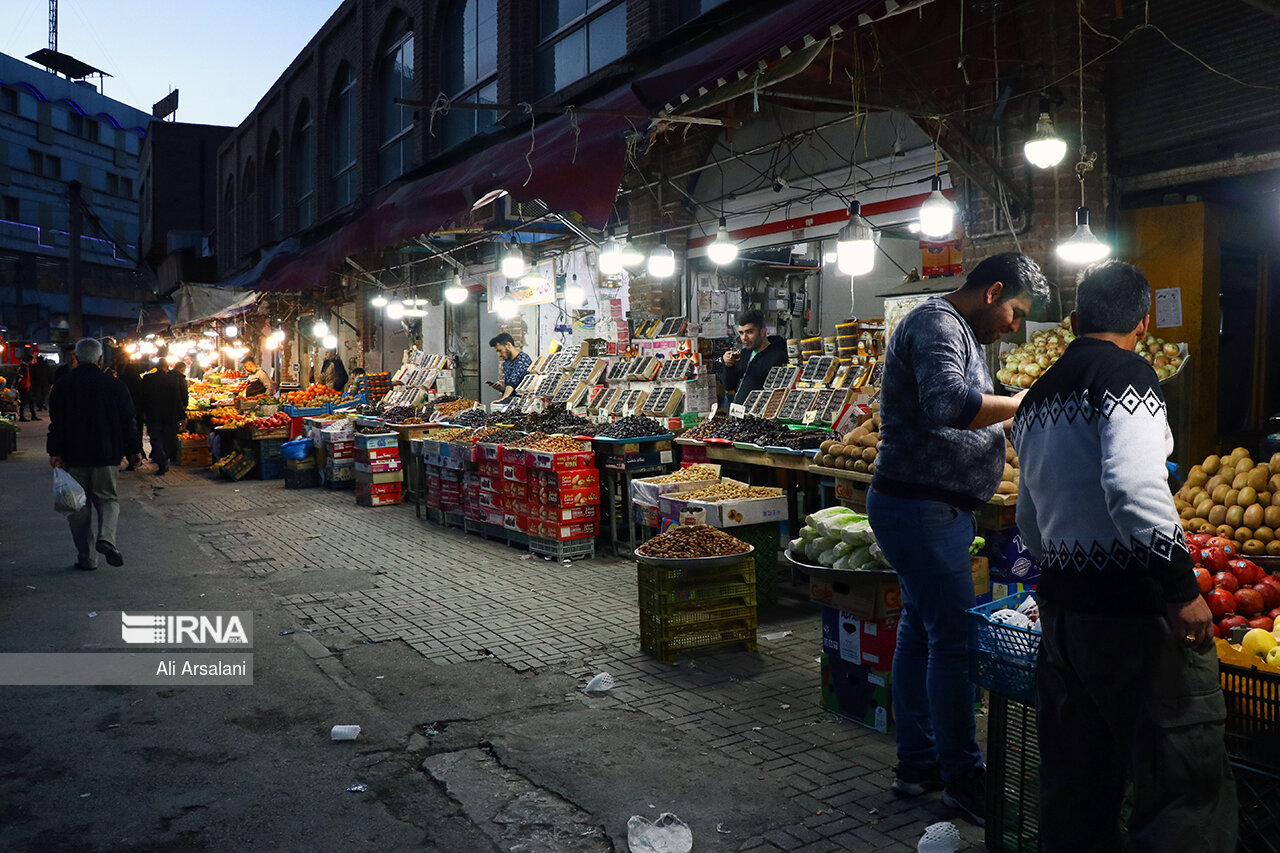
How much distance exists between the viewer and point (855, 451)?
729 cm

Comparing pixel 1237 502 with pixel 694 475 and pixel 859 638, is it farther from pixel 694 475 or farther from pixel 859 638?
pixel 694 475

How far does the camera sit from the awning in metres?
6.90

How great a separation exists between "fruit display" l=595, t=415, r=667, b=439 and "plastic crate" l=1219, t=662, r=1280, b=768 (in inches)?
278

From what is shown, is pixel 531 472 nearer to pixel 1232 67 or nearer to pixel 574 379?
pixel 574 379

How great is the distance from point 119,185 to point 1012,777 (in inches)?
3176

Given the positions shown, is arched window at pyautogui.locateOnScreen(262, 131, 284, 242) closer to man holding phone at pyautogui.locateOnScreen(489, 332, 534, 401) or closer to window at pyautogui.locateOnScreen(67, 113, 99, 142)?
man holding phone at pyautogui.locateOnScreen(489, 332, 534, 401)

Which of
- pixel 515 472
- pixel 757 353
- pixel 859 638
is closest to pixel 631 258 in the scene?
pixel 757 353

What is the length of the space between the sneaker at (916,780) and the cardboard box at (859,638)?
0.66 metres

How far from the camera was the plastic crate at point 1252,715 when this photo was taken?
2.96 metres

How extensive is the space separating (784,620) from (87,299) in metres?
70.8

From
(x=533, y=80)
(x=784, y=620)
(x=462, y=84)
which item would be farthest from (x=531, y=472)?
(x=462, y=84)

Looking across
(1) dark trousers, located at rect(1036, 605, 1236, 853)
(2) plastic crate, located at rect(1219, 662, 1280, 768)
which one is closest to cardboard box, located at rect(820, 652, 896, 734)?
(2) plastic crate, located at rect(1219, 662, 1280, 768)

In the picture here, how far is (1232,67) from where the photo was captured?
7.84 metres

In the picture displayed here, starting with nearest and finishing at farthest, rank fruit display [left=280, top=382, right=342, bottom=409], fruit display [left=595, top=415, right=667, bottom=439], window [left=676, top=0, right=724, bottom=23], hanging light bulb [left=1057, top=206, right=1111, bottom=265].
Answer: hanging light bulb [left=1057, top=206, right=1111, bottom=265]
fruit display [left=595, top=415, right=667, bottom=439]
window [left=676, top=0, right=724, bottom=23]
fruit display [left=280, top=382, right=342, bottom=409]
